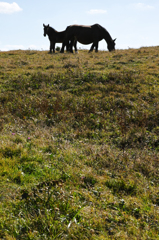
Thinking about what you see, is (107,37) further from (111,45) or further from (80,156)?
(80,156)

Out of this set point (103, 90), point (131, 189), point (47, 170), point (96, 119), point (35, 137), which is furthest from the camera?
point (103, 90)

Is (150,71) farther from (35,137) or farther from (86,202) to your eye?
(86,202)

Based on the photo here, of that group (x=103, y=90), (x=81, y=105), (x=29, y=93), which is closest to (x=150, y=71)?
(x=103, y=90)

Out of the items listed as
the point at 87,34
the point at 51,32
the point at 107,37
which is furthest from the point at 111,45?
the point at 51,32

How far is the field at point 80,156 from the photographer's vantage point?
357 centimetres

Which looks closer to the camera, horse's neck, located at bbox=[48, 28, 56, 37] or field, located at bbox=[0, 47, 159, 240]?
field, located at bbox=[0, 47, 159, 240]

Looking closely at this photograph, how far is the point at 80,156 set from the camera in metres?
6.00

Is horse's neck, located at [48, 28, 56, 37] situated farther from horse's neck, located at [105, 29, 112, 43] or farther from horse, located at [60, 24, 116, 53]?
horse's neck, located at [105, 29, 112, 43]

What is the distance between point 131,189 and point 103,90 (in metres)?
7.61

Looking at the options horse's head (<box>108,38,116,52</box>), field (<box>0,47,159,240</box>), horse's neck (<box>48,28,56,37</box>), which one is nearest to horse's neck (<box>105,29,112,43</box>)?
horse's head (<box>108,38,116,52</box>)

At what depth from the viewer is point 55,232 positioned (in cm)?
333

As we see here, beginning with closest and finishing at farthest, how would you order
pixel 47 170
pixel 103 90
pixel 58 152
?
pixel 47 170, pixel 58 152, pixel 103 90

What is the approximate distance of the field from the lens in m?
3.57

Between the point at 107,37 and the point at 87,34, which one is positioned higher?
the point at 87,34
